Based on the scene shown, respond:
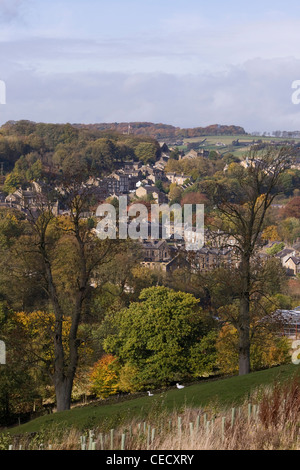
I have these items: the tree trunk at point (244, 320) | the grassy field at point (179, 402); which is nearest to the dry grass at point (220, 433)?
the grassy field at point (179, 402)

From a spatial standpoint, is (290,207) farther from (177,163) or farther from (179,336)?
(179,336)

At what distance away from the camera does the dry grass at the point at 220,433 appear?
920cm

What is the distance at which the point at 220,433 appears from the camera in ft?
31.2

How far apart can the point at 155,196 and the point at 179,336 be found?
282 feet

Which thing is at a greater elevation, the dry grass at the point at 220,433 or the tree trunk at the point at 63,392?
the dry grass at the point at 220,433

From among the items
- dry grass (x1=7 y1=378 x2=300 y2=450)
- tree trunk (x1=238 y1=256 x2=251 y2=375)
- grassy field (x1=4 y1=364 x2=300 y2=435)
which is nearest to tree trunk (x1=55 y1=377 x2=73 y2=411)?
grassy field (x1=4 y1=364 x2=300 y2=435)

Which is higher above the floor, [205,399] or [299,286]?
[205,399]

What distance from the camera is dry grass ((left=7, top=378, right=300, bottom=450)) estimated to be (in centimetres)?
920

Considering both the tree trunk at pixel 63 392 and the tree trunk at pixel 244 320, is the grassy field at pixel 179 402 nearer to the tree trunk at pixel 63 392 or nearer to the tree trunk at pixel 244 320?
the tree trunk at pixel 63 392

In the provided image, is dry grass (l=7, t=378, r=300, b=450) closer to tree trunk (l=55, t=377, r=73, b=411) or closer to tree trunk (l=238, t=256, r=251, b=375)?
tree trunk (l=55, t=377, r=73, b=411)

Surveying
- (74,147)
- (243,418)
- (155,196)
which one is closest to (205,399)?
(243,418)

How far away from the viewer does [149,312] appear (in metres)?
28.1

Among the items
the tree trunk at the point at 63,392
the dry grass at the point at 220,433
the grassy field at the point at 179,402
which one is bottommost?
the tree trunk at the point at 63,392

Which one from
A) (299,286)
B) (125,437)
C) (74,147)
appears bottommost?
(299,286)
